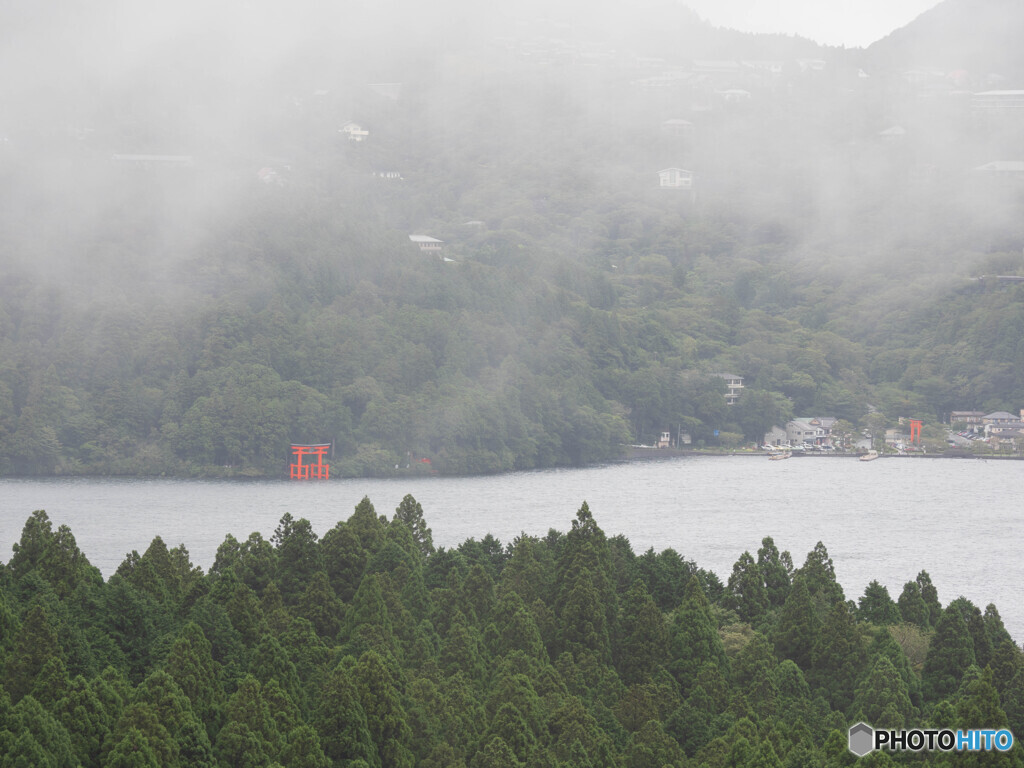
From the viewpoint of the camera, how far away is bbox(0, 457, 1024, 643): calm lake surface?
110ft

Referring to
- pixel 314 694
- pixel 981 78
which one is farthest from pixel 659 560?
pixel 981 78

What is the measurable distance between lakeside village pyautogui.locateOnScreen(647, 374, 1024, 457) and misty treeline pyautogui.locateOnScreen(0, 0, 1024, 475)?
893 mm

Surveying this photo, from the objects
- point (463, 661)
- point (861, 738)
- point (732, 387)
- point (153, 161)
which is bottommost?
point (861, 738)

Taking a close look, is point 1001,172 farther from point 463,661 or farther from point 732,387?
point 463,661

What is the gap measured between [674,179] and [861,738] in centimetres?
7835

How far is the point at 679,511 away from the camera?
40.8 m

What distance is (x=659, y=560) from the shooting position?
23172 millimetres

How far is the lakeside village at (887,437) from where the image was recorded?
57.5 meters

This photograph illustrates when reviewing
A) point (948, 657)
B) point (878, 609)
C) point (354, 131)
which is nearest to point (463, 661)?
point (948, 657)

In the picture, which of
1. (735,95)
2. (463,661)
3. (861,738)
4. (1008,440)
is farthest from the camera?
(735,95)

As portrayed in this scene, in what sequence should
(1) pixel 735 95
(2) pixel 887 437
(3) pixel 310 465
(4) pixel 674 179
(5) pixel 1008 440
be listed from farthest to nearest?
(1) pixel 735 95 → (4) pixel 674 179 → (2) pixel 887 437 → (5) pixel 1008 440 → (3) pixel 310 465

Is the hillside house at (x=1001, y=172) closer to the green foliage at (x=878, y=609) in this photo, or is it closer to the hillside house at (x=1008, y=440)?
the hillside house at (x=1008, y=440)

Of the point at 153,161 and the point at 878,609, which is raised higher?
the point at 153,161

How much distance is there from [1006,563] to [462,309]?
31.4 metres
